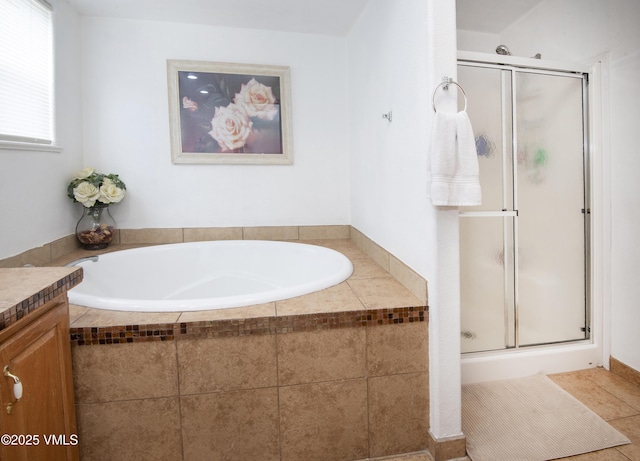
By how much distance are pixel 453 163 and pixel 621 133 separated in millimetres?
1246

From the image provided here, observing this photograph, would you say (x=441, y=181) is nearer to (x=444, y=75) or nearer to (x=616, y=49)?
(x=444, y=75)

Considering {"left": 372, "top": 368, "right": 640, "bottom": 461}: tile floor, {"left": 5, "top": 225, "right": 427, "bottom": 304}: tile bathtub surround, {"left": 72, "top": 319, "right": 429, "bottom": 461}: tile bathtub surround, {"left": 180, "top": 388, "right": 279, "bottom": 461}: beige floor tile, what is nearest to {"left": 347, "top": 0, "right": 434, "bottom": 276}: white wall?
{"left": 5, "top": 225, "right": 427, "bottom": 304}: tile bathtub surround

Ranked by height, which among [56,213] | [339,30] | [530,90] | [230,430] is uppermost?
[339,30]

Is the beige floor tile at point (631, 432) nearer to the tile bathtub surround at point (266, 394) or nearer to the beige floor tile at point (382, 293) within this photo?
the tile bathtub surround at point (266, 394)

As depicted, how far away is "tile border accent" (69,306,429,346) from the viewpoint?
4.13 ft

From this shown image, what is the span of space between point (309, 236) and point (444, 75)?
1.76m

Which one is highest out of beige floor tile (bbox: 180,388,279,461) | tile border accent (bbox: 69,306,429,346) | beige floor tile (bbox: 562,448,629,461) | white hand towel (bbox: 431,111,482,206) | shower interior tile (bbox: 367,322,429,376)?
white hand towel (bbox: 431,111,482,206)

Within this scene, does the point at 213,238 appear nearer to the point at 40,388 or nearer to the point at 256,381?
the point at 256,381

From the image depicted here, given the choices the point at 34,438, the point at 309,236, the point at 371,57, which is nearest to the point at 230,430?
the point at 34,438

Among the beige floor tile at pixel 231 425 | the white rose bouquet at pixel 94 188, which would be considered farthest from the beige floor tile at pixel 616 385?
the white rose bouquet at pixel 94 188

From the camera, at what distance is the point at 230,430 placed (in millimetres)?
1318

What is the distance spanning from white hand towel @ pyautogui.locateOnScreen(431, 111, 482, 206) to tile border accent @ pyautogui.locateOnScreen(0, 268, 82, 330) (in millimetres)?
1254

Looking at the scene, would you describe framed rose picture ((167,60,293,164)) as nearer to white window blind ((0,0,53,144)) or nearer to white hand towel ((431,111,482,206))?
white window blind ((0,0,53,144))

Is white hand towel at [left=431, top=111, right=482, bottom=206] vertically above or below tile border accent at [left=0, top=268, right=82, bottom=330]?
above
